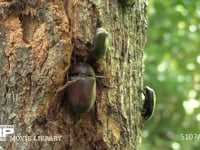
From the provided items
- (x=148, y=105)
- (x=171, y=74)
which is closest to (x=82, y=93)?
(x=148, y=105)

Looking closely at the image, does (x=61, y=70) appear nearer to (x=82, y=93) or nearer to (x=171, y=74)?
(x=82, y=93)

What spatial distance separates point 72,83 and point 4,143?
1.23 ft

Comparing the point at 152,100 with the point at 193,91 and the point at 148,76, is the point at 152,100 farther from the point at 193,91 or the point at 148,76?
the point at 193,91

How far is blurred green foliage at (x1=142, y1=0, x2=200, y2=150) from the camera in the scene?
6.15 m

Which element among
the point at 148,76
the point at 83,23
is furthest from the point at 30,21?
the point at 148,76

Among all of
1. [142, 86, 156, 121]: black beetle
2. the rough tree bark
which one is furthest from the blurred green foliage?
the rough tree bark

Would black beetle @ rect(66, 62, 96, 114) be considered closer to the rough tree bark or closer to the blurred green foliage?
the rough tree bark

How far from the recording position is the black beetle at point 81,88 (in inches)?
75.0

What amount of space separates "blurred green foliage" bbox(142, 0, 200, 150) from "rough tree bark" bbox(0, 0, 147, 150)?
153 inches

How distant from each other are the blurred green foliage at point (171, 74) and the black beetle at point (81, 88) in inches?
161

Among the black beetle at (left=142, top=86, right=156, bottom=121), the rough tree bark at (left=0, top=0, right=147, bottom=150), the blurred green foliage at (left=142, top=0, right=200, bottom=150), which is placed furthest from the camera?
the blurred green foliage at (left=142, top=0, right=200, bottom=150)

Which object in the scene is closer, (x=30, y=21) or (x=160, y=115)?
(x=30, y=21)

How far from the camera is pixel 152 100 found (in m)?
2.36

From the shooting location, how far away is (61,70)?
1911mm
